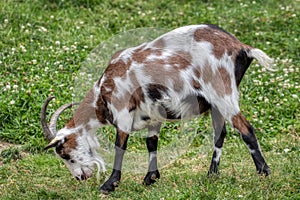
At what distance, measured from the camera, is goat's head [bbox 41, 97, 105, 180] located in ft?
23.3

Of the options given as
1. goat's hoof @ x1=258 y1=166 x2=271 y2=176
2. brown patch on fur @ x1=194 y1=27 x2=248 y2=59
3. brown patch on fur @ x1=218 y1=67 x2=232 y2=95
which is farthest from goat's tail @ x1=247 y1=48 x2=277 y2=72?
goat's hoof @ x1=258 y1=166 x2=271 y2=176

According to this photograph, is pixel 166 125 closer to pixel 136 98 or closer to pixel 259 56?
pixel 136 98

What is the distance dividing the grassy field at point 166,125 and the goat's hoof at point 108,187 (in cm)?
7

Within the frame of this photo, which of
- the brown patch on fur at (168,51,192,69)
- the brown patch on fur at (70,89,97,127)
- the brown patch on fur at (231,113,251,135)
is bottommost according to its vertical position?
the brown patch on fur at (231,113,251,135)

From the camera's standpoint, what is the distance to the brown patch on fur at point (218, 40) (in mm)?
6660

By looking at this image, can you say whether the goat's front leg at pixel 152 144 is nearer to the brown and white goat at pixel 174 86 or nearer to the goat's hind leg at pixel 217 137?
the brown and white goat at pixel 174 86

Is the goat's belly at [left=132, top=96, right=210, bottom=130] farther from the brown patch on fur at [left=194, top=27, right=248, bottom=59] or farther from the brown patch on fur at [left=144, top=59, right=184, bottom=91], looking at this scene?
the brown patch on fur at [left=194, top=27, right=248, bottom=59]

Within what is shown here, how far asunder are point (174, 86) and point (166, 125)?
7.98ft

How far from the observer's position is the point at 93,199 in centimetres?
648

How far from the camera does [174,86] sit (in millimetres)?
6594

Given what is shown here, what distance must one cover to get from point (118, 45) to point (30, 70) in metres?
2.02

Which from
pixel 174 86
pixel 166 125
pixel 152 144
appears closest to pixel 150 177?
pixel 152 144

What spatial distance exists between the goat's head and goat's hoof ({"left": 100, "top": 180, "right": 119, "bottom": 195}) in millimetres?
359

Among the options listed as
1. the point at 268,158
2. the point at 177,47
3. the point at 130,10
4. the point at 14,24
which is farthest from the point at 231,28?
the point at 177,47
